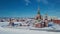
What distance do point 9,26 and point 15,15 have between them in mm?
294

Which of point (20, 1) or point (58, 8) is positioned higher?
point (20, 1)

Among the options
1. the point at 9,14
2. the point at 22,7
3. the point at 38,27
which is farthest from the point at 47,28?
the point at 9,14

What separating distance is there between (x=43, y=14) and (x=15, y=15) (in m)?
0.66

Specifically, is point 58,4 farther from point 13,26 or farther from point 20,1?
point 13,26

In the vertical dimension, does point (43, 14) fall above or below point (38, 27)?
above

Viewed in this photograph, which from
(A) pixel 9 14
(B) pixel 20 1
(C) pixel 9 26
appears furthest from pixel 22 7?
(C) pixel 9 26

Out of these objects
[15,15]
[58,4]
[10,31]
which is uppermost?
[58,4]

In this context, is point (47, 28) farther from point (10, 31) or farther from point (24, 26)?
point (10, 31)

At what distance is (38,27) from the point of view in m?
2.94

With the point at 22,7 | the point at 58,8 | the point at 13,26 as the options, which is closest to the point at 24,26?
the point at 13,26

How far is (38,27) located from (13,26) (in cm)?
59

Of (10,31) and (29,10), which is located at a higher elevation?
(29,10)

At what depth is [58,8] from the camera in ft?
9.42

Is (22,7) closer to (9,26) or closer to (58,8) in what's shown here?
(9,26)
